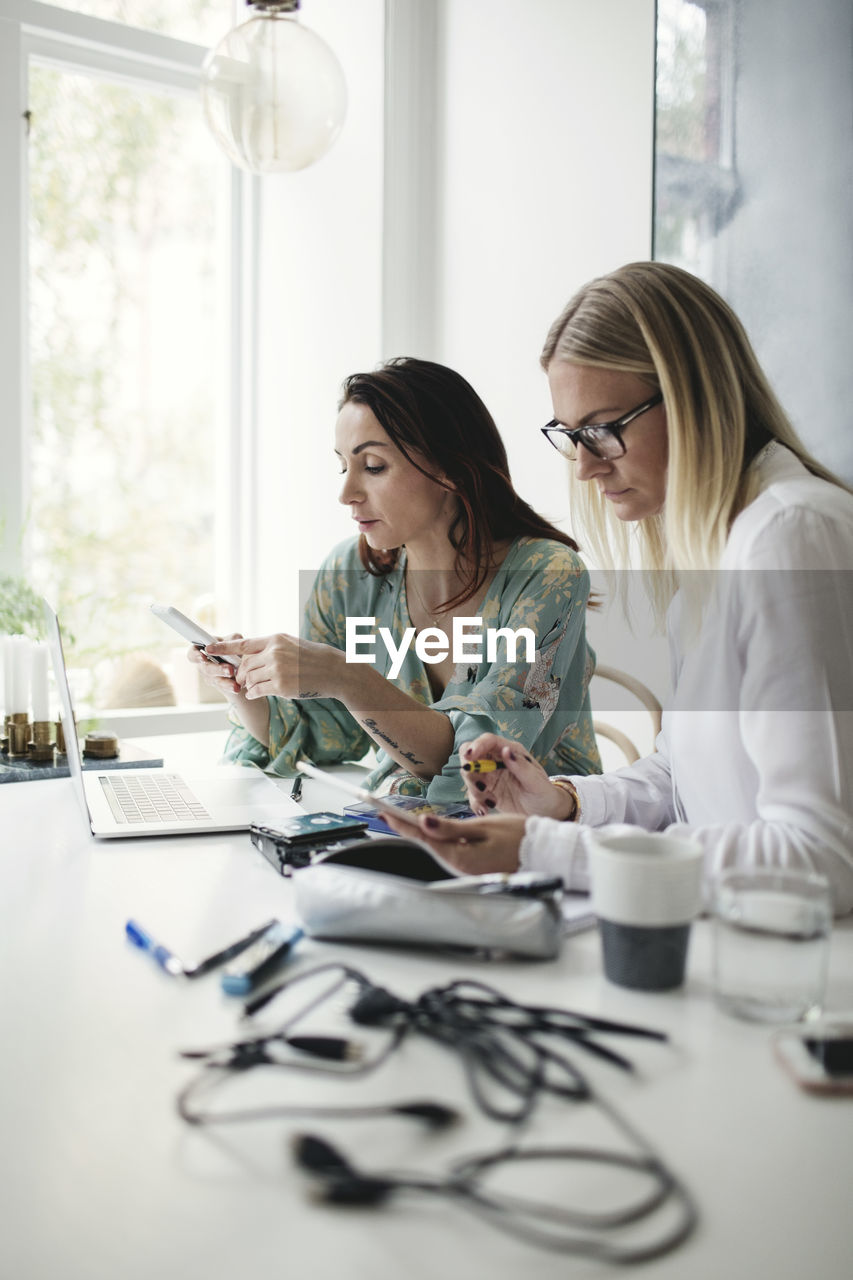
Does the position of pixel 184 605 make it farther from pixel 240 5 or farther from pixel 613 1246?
pixel 613 1246

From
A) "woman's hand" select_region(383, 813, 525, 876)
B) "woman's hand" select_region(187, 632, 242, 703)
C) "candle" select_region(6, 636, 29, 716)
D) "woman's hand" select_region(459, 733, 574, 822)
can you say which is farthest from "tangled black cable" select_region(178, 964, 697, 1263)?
"candle" select_region(6, 636, 29, 716)

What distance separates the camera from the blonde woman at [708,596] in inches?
35.7

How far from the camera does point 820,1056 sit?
63 centimetres

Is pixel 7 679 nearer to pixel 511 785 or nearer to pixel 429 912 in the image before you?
pixel 511 785

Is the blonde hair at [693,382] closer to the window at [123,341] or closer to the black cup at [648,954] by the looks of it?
→ the black cup at [648,954]

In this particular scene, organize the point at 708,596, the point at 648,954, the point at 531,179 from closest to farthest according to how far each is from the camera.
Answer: the point at 648,954
the point at 708,596
the point at 531,179

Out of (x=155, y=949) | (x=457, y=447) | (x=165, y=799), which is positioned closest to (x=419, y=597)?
(x=457, y=447)

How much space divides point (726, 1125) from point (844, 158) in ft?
5.37

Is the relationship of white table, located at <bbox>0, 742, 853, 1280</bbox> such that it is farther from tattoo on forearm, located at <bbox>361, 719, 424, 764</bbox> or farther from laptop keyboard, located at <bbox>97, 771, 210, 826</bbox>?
tattoo on forearm, located at <bbox>361, 719, 424, 764</bbox>

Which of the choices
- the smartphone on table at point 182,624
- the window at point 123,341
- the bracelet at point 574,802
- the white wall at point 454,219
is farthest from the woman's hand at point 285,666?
the window at point 123,341

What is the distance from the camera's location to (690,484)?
1080 millimetres

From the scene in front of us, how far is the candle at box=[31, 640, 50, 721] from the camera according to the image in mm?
1754

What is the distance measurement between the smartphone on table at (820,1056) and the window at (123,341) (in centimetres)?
225

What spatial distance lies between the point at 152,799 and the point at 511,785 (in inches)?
19.9
